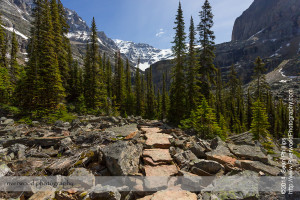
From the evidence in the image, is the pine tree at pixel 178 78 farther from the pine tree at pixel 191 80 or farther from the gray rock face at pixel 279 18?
the gray rock face at pixel 279 18

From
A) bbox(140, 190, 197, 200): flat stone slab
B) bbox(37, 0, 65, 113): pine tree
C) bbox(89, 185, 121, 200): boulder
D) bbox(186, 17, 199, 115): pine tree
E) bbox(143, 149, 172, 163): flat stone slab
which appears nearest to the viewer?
bbox(89, 185, 121, 200): boulder

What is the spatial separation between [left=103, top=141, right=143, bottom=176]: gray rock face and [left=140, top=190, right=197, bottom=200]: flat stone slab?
891 mm

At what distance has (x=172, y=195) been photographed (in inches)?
125

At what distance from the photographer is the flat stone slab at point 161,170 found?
12.7ft

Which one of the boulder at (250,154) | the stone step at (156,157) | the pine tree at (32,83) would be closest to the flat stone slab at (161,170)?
the stone step at (156,157)

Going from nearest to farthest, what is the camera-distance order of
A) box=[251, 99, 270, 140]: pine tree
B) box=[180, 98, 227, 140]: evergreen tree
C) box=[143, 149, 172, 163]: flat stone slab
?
box=[143, 149, 172, 163]: flat stone slab, box=[180, 98, 227, 140]: evergreen tree, box=[251, 99, 270, 140]: pine tree

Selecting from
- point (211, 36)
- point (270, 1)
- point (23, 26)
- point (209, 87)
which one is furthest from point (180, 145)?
point (270, 1)

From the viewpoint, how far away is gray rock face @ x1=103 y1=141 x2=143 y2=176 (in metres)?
3.76

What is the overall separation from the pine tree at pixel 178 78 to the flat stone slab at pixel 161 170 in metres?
11.6

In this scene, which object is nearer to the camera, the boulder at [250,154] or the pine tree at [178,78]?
the boulder at [250,154]

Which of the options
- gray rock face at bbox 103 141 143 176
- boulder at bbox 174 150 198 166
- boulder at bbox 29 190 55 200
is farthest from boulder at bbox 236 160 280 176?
boulder at bbox 29 190 55 200

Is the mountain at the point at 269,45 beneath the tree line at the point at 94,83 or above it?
above

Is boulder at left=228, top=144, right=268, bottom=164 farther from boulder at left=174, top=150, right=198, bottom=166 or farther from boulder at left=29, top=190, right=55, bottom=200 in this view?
boulder at left=29, top=190, right=55, bottom=200

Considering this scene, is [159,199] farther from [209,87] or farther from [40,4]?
[40,4]
